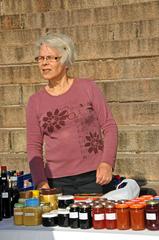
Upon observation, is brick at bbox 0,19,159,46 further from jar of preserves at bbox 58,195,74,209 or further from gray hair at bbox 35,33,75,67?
jar of preserves at bbox 58,195,74,209

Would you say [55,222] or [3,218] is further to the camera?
[3,218]

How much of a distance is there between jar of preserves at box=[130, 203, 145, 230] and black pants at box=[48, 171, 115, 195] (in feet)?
3.00

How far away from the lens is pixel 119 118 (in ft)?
24.1

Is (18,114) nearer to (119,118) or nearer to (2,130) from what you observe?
(2,130)

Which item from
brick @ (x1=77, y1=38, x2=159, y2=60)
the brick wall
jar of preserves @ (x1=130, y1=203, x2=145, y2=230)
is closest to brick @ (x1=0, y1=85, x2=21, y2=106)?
the brick wall

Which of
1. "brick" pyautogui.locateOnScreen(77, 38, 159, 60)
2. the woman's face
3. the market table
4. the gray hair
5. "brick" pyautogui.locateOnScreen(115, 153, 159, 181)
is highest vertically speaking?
"brick" pyautogui.locateOnScreen(77, 38, 159, 60)

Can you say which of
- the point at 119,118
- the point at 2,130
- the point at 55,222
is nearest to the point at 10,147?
the point at 2,130

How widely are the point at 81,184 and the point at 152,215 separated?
3.38 feet

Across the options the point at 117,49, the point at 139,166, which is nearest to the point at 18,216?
the point at 139,166

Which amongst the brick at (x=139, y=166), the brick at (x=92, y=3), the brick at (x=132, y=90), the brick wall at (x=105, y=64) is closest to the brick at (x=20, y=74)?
the brick wall at (x=105, y=64)

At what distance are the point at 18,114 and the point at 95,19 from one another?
1976mm

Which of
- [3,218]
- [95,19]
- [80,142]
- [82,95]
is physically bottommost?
[3,218]

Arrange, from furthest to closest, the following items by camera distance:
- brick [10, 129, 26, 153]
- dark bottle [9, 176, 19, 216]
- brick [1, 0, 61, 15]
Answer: brick [1, 0, 61, 15] → brick [10, 129, 26, 153] → dark bottle [9, 176, 19, 216]

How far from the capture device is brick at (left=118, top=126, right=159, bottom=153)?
701 centimetres
